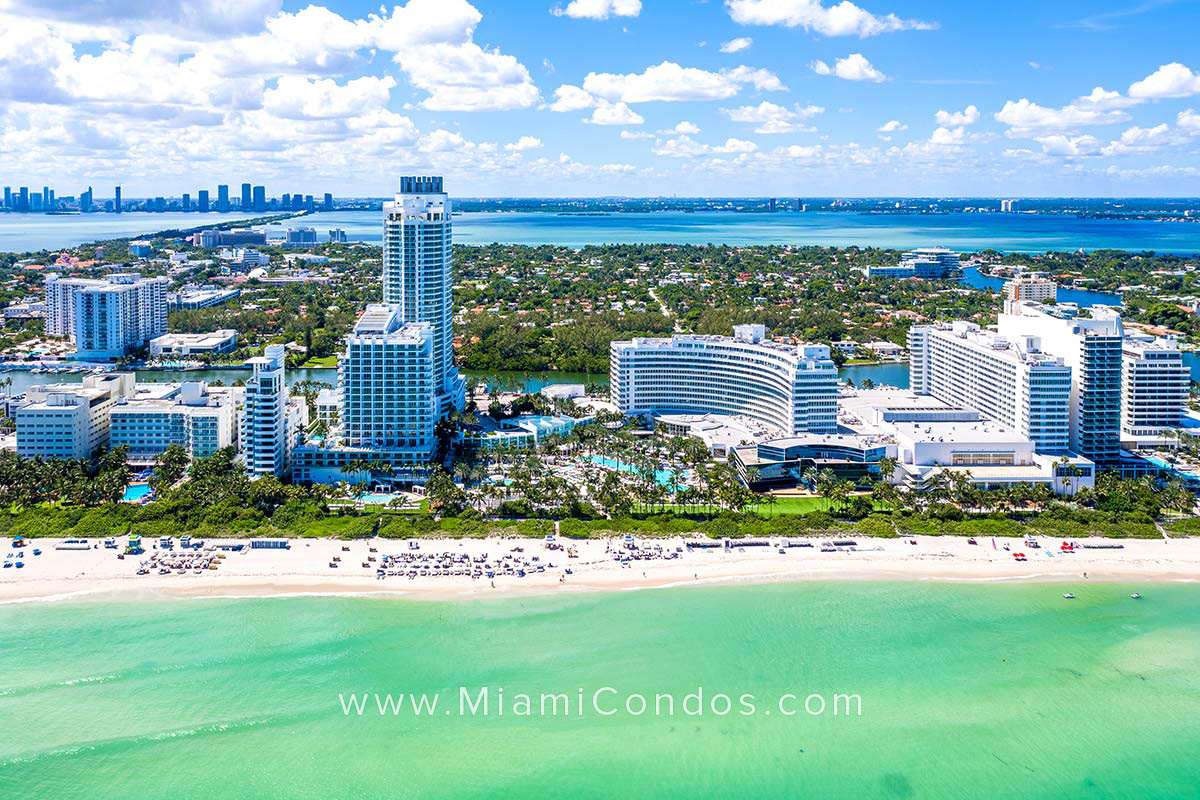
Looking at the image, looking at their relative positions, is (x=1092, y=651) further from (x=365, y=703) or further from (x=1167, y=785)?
(x=365, y=703)

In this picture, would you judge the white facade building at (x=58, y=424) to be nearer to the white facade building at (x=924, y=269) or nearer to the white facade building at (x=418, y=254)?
the white facade building at (x=418, y=254)

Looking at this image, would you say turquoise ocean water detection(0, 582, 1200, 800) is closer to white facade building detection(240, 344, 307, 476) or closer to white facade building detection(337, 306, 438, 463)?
white facade building detection(240, 344, 307, 476)

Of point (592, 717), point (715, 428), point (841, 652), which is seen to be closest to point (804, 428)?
point (715, 428)

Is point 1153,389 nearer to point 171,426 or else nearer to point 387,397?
point 387,397

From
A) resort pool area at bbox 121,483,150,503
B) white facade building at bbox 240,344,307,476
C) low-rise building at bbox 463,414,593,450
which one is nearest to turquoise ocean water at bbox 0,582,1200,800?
resort pool area at bbox 121,483,150,503

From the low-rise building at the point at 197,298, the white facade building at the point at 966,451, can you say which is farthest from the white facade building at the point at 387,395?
the low-rise building at the point at 197,298

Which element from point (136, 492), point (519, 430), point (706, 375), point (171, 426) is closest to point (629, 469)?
point (519, 430)
